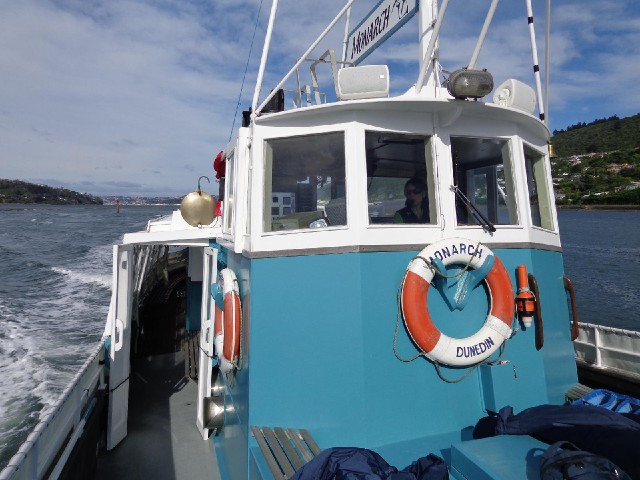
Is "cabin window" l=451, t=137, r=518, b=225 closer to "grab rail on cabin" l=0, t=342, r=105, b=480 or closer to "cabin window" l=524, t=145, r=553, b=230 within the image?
"cabin window" l=524, t=145, r=553, b=230

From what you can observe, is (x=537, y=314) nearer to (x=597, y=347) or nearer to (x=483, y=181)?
(x=483, y=181)

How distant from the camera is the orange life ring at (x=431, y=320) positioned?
309 cm

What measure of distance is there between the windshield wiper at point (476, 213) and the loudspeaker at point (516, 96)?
29.9 inches

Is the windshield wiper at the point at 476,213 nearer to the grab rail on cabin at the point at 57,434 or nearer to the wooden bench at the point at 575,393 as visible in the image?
the wooden bench at the point at 575,393

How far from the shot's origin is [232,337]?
136 inches

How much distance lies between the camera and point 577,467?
1.89 meters

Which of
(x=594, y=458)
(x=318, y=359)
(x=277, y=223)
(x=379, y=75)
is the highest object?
(x=379, y=75)

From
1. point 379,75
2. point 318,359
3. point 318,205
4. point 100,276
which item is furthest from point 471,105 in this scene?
point 100,276

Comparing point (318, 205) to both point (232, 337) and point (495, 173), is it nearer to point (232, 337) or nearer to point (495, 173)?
point (232, 337)

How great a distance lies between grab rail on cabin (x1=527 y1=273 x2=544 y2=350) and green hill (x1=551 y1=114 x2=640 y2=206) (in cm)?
8136

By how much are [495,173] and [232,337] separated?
2551 millimetres

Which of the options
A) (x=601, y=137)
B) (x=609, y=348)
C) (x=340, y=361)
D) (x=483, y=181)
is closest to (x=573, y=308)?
(x=483, y=181)

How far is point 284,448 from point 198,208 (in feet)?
12.8

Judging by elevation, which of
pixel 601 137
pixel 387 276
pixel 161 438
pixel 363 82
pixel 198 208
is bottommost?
pixel 161 438
